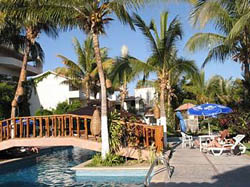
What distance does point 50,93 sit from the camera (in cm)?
3416

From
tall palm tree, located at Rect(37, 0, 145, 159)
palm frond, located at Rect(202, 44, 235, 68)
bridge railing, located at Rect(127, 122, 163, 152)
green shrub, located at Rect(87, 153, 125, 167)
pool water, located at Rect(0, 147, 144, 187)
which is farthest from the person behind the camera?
palm frond, located at Rect(202, 44, 235, 68)

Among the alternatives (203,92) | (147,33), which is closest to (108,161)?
(147,33)

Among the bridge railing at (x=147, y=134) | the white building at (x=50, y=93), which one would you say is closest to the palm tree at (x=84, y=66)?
the white building at (x=50, y=93)

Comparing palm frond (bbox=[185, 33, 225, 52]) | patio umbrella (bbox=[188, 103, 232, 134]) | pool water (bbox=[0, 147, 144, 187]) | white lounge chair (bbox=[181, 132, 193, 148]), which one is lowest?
pool water (bbox=[0, 147, 144, 187])

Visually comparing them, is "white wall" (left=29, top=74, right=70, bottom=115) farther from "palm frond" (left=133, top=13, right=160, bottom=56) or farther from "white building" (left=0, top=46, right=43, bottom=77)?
"palm frond" (left=133, top=13, right=160, bottom=56)

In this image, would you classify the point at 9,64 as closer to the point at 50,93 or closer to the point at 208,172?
the point at 50,93

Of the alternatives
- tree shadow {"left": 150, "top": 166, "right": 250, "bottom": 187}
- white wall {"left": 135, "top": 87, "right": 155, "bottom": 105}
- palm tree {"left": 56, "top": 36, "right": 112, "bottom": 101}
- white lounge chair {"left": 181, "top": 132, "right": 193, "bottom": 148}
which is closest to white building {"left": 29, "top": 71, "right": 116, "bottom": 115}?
palm tree {"left": 56, "top": 36, "right": 112, "bottom": 101}

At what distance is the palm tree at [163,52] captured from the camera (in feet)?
46.2

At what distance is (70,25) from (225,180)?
8.45 metres

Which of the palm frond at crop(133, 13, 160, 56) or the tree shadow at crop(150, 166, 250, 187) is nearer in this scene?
the tree shadow at crop(150, 166, 250, 187)

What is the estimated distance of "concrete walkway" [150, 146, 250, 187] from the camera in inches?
256

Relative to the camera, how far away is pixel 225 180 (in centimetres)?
668

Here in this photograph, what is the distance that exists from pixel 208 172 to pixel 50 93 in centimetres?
2900

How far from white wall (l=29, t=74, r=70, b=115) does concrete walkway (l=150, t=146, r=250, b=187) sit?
2581 cm
